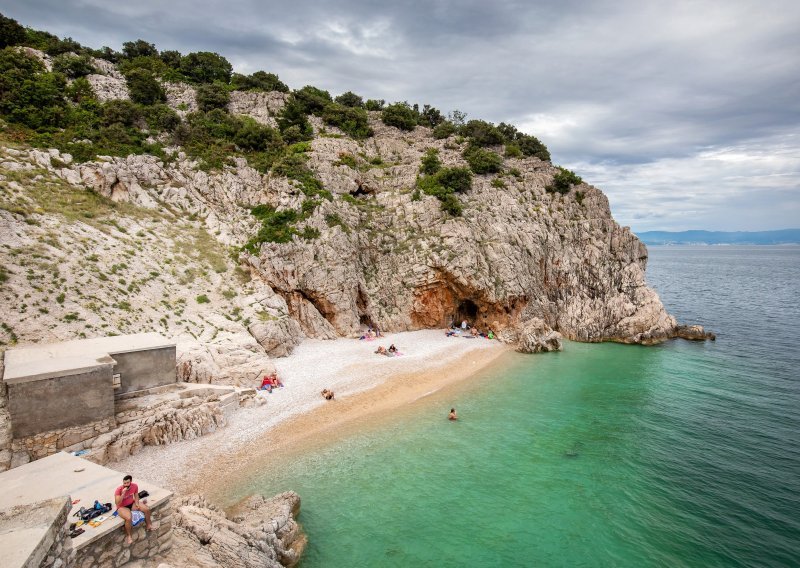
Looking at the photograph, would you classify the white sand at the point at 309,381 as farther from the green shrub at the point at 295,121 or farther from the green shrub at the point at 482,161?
the green shrub at the point at 295,121

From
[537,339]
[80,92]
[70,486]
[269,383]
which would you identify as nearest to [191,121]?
[80,92]

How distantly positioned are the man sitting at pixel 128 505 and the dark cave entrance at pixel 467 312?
32802mm

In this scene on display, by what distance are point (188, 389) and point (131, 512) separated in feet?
35.6

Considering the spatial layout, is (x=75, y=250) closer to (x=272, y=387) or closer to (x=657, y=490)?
(x=272, y=387)

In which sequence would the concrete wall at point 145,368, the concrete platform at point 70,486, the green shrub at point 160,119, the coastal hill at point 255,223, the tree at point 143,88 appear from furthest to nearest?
the tree at point 143,88, the green shrub at point 160,119, the coastal hill at point 255,223, the concrete wall at point 145,368, the concrete platform at point 70,486

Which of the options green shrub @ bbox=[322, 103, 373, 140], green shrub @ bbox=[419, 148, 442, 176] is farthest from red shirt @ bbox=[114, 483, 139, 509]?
green shrub @ bbox=[322, 103, 373, 140]

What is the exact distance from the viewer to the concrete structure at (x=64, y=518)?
599 cm

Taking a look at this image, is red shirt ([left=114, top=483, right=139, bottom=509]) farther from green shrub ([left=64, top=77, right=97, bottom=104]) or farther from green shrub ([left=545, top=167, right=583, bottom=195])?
green shrub ([left=545, top=167, right=583, bottom=195])

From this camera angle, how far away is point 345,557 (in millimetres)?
12352

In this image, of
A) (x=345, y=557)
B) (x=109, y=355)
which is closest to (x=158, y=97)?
(x=109, y=355)

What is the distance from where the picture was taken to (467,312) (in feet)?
133

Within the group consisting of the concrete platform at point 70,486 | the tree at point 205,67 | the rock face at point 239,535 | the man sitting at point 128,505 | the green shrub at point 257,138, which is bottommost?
the rock face at point 239,535

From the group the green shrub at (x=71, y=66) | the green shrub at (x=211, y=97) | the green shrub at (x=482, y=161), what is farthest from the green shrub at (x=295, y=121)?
the green shrub at (x=482, y=161)

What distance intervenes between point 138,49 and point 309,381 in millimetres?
52427
